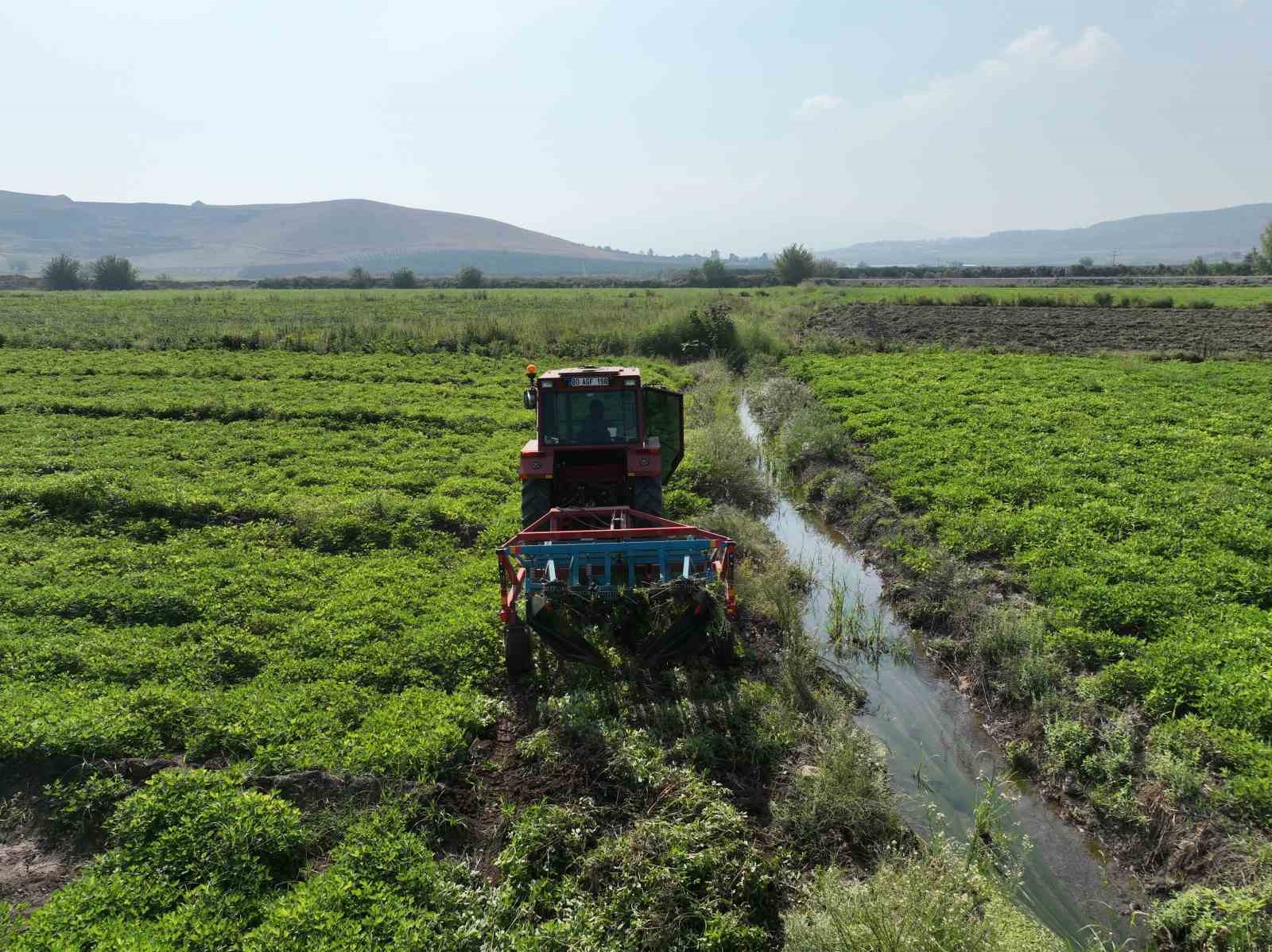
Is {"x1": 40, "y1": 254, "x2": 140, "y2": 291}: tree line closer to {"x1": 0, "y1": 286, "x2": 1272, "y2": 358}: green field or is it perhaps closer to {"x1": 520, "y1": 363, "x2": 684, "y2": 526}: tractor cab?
{"x1": 0, "y1": 286, "x2": 1272, "y2": 358}: green field

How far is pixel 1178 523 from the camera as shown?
9.66 meters

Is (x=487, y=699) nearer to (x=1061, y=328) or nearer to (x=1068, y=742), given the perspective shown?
(x=1068, y=742)

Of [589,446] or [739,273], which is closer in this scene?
[589,446]

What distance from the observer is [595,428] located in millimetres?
9359

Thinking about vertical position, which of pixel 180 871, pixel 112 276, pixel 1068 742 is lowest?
pixel 1068 742

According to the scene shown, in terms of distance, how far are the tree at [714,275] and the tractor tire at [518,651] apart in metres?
70.1

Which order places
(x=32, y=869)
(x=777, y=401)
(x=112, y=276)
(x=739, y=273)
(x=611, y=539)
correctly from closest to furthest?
(x=32, y=869), (x=611, y=539), (x=777, y=401), (x=112, y=276), (x=739, y=273)

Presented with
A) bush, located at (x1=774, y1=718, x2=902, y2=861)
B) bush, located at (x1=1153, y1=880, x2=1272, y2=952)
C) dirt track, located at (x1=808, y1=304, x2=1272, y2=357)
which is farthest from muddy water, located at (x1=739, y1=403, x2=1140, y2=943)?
dirt track, located at (x1=808, y1=304, x2=1272, y2=357)

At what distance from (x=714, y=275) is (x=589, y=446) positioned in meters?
68.7

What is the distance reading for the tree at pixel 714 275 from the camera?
73.5 metres

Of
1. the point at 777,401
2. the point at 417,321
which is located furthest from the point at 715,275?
the point at 777,401

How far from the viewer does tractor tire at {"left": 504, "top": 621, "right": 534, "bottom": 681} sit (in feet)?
23.1

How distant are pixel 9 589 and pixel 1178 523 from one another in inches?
597

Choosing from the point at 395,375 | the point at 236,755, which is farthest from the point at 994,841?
the point at 395,375
